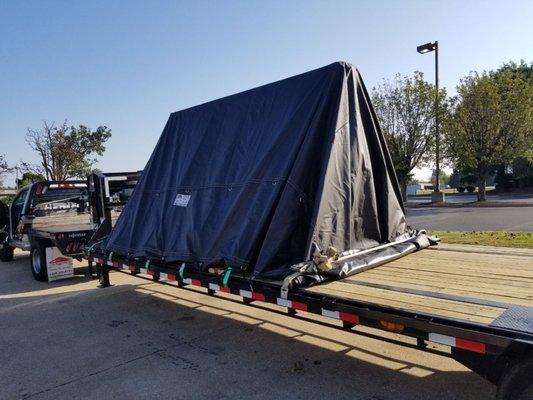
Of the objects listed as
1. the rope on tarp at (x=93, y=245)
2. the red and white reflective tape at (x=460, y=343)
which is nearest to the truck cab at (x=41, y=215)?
the rope on tarp at (x=93, y=245)

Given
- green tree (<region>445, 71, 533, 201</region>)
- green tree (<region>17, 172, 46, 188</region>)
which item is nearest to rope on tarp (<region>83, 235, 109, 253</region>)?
green tree (<region>445, 71, 533, 201</region>)

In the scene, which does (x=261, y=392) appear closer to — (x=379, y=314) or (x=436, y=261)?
(x=379, y=314)

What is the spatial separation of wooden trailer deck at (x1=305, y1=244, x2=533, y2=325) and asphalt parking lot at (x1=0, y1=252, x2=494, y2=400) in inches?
20.2

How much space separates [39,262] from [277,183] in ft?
23.0

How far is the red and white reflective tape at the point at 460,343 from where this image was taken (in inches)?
116

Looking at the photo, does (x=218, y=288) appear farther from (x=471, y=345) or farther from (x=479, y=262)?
(x=479, y=262)

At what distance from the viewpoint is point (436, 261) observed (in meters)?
5.18

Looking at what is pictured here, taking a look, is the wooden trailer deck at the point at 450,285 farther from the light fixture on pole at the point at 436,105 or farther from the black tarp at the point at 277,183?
the light fixture on pole at the point at 436,105

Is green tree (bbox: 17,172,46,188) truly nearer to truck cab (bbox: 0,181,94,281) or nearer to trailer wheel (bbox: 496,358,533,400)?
truck cab (bbox: 0,181,94,281)

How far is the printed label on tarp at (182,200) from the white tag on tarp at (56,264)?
4456mm

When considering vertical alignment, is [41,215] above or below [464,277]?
above

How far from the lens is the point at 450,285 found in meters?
4.05

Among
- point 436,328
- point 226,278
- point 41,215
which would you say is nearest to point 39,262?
point 41,215

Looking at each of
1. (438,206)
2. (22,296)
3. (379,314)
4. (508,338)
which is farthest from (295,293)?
(438,206)
